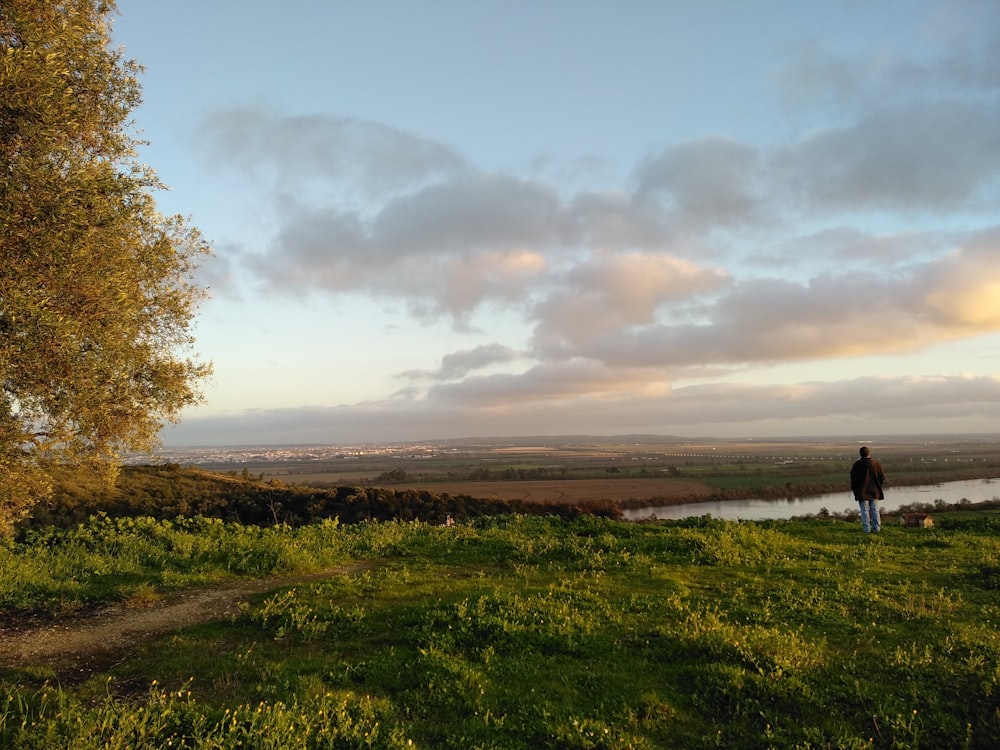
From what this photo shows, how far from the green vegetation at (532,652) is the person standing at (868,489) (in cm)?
461

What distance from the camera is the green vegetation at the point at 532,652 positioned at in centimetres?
674

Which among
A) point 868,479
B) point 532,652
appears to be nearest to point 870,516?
point 868,479

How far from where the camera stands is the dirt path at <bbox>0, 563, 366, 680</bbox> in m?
9.20

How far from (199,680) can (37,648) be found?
12.6 feet

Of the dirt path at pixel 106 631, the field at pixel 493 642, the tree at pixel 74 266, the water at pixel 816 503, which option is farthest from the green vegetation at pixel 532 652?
the water at pixel 816 503

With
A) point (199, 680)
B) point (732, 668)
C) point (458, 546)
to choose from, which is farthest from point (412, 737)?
point (458, 546)

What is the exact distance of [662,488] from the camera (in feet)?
275

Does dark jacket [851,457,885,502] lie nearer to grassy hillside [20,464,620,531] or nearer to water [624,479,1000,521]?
grassy hillside [20,464,620,531]

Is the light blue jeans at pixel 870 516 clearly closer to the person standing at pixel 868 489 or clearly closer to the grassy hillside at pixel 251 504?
the person standing at pixel 868 489

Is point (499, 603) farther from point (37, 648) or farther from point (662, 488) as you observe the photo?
point (662, 488)

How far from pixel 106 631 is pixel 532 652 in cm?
792

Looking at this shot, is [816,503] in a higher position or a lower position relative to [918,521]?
lower

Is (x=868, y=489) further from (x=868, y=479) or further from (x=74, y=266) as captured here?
(x=74, y=266)

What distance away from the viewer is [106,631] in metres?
10.6
